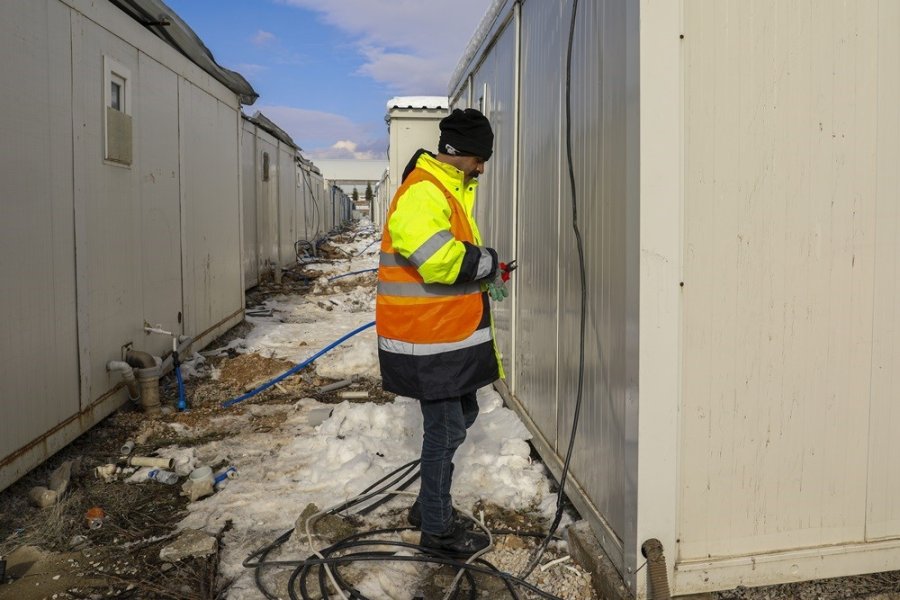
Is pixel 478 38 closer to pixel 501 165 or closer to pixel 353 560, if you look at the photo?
pixel 501 165

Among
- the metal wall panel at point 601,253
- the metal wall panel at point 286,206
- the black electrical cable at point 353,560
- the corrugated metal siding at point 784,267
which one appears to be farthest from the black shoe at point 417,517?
the metal wall panel at point 286,206

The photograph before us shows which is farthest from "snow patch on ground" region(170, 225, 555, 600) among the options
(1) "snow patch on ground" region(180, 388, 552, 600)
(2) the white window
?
(2) the white window

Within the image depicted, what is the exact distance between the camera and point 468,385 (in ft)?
10.2

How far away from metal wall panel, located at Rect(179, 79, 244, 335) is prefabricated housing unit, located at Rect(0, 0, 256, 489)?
0.04 m

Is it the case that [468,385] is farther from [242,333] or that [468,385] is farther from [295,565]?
[242,333]

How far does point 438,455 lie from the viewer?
321 cm

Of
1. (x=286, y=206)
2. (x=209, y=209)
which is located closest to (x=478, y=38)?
(x=209, y=209)

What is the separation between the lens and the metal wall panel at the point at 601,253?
2.78 meters

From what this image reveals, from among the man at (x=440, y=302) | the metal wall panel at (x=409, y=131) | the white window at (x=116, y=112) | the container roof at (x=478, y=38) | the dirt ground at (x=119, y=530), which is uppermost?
the metal wall panel at (x=409, y=131)

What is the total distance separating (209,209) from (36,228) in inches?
162

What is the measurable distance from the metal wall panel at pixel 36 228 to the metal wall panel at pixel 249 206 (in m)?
7.30

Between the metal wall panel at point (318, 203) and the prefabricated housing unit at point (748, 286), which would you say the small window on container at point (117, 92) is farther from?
the metal wall panel at point (318, 203)

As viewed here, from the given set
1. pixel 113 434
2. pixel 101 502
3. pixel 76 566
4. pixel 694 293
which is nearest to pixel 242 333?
pixel 113 434

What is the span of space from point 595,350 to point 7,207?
10.9 feet
